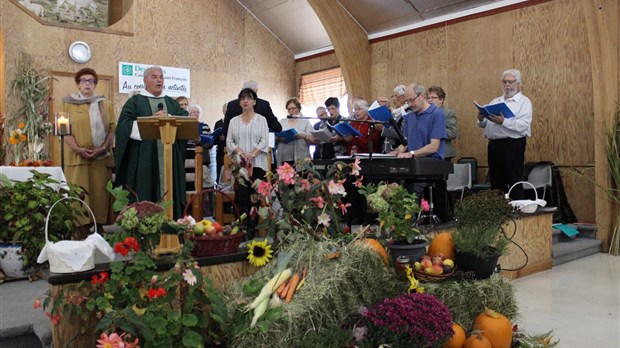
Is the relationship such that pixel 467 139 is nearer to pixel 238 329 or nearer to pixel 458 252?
pixel 458 252

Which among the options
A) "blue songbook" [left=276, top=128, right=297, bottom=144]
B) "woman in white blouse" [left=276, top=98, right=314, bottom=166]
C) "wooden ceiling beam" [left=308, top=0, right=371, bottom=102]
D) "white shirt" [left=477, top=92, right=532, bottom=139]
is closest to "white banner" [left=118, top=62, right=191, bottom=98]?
"wooden ceiling beam" [left=308, top=0, right=371, bottom=102]

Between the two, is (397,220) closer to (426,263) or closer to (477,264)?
(426,263)

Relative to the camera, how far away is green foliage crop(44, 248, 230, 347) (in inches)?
82.4

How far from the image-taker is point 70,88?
7566 mm

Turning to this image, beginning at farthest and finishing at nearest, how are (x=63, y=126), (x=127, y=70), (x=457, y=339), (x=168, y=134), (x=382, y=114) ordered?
(x=127, y=70) < (x=382, y=114) < (x=63, y=126) < (x=168, y=134) < (x=457, y=339)

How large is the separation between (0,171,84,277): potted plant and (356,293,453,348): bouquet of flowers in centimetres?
194

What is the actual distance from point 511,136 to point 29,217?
4134mm

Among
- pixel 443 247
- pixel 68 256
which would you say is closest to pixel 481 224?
pixel 443 247

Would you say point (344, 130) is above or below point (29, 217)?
above

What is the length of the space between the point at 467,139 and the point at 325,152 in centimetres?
205

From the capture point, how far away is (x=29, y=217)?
3.35 metres

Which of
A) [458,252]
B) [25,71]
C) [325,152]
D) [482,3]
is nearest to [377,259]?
[458,252]

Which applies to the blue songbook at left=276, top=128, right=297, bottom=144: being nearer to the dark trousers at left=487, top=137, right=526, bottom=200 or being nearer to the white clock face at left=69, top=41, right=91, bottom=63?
the dark trousers at left=487, top=137, right=526, bottom=200

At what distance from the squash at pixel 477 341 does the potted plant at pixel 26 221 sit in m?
2.28
